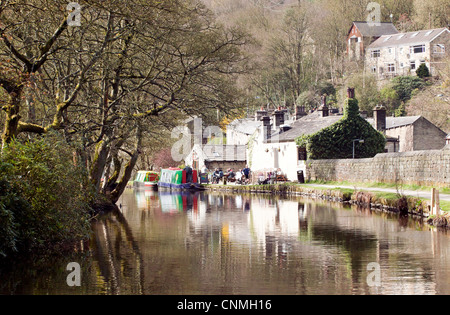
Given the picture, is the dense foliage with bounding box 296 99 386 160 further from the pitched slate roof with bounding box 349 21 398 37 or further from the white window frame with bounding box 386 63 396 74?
the pitched slate roof with bounding box 349 21 398 37

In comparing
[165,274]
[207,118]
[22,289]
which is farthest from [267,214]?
[22,289]

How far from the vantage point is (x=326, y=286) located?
39.1ft

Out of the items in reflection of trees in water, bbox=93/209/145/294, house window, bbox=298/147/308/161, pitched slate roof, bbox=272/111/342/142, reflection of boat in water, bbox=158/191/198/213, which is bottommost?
reflection of trees in water, bbox=93/209/145/294

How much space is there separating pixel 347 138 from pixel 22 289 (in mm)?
36926

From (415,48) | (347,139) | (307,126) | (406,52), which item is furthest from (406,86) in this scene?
(347,139)

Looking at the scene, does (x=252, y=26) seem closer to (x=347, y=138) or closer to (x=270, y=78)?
(x=270, y=78)

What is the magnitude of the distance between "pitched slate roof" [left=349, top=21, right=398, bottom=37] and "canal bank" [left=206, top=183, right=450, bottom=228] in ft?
167

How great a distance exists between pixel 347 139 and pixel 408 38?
46.7 meters

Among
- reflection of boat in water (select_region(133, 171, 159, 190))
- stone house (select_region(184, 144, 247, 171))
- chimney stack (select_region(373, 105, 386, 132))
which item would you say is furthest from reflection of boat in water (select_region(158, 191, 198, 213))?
stone house (select_region(184, 144, 247, 171))

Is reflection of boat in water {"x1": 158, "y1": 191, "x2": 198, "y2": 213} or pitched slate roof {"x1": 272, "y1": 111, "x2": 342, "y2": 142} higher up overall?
pitched slate roof {"x1": 272, "y1": 111, "x2": 342, "y2": 142}

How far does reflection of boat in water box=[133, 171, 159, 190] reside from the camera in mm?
65062

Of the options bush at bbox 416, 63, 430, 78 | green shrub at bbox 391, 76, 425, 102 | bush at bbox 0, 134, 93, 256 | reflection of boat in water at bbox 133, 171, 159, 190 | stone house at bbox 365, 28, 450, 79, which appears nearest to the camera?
bush at bbox 0, 134, 93, 256

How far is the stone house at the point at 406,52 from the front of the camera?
8300 centimetres
